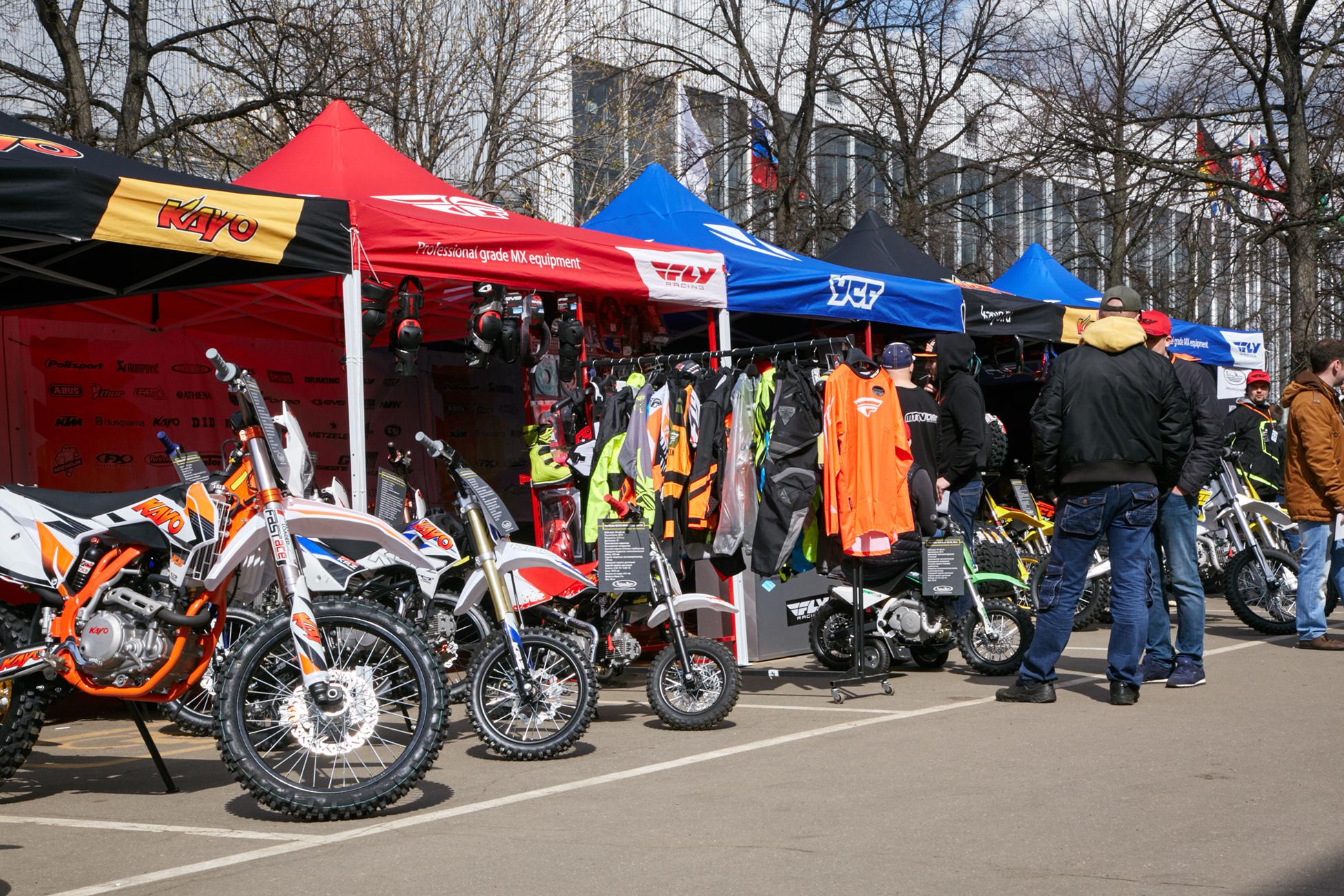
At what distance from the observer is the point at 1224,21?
20.5 meters

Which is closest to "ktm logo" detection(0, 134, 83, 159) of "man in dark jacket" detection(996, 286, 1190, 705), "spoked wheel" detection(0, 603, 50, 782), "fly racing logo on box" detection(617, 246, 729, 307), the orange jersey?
"spoked wheel" detection(0, 603, 50, 782)

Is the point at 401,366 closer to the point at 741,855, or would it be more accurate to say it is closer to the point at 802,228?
the point at 741,855

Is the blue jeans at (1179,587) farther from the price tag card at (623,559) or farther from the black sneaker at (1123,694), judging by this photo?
the price tag card at (623,559)

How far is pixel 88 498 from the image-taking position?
5.83m

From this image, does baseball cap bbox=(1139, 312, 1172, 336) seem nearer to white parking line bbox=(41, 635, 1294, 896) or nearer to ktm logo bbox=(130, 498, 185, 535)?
white parking line bbox=(41, 635, 1294, 896)

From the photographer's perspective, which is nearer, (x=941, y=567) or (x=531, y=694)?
(x=531, y=694)

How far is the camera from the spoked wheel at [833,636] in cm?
869

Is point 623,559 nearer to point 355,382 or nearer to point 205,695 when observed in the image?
point 355,382

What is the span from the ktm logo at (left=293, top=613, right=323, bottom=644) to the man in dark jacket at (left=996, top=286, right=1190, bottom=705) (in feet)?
12.8

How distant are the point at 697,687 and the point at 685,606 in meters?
0.43

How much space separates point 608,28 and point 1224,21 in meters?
8.95

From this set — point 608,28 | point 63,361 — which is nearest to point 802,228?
point 608,28

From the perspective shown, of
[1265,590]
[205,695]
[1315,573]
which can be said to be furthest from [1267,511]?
[205,695]

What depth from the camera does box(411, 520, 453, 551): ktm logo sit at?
291 inches
